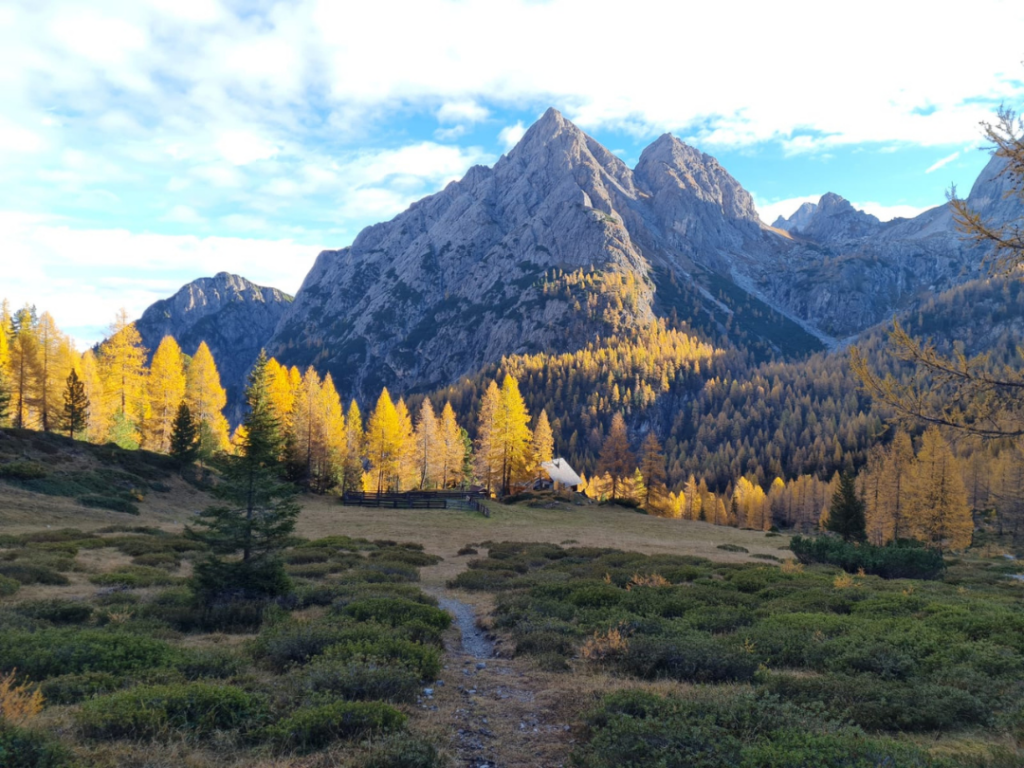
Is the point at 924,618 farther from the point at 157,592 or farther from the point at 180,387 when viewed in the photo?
the point at 180,387

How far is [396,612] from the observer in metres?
14.1

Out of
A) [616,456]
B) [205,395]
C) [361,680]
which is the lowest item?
[616,456]

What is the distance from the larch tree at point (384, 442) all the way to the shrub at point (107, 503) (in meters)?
29.3

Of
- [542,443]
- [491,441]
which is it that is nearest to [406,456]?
[491,441]

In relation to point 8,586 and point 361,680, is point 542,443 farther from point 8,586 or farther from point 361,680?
point 361,680

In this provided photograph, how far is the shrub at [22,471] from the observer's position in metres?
33.0

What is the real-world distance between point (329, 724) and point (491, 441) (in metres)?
54.5

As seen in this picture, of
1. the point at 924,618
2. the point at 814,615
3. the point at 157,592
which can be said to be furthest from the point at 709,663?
the point at 157,592

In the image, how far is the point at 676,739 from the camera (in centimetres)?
702

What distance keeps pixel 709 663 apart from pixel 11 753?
11.1 meters

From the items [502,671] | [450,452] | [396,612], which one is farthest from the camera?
[450,452]

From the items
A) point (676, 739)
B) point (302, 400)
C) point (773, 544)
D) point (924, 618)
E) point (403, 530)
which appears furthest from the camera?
point (302, 400)

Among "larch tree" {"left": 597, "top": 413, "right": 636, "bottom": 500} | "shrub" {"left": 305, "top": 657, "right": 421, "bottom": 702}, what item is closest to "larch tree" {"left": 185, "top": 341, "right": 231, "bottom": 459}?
"larch tree" {"left": 597, "top": 413, "right": 636, "bottom": 500}

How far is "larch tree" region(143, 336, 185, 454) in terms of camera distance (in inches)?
2120
